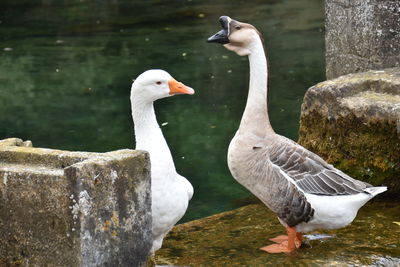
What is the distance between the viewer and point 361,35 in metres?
7.06

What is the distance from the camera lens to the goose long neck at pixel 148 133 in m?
4.80

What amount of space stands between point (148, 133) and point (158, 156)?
0.59ft

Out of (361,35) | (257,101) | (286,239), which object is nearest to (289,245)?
(286,239)

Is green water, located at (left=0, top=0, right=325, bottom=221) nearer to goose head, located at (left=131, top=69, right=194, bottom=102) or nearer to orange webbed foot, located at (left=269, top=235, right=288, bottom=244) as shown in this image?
orange webbed foot, located at (left=269, top=235, right=288, bottom=244)

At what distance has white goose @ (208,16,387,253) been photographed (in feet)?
16.9

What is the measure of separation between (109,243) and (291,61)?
8558 millimetres

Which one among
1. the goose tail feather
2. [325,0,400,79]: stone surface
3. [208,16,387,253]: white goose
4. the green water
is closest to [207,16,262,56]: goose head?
[208,16,387,253]: white goose

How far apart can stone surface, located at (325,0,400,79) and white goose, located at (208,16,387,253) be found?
197cm

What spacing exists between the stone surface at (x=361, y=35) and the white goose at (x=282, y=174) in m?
1.97

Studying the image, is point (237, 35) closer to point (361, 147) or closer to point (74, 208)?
point (361, 147)

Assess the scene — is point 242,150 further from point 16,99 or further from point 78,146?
point 16,99

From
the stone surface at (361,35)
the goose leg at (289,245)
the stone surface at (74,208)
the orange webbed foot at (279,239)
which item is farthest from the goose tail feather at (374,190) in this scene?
the stone surface at (361,35)

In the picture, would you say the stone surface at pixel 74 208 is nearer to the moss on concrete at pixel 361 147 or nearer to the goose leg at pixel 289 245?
the goose leg at pixel 289 245

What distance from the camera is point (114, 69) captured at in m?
12.2
